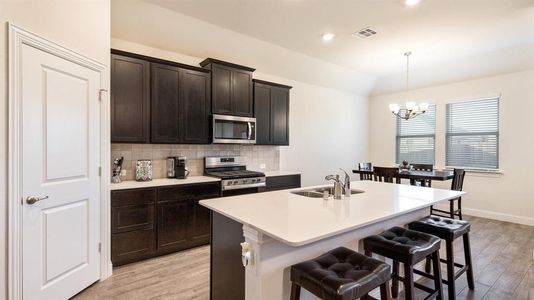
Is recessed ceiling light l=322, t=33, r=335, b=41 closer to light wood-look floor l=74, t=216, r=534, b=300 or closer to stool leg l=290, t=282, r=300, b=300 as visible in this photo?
light wood-look floor l=74, t=216, r=534, b=300

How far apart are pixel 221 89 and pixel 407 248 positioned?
3104 mm

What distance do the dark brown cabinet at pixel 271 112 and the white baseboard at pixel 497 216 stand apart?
3909 millimetres

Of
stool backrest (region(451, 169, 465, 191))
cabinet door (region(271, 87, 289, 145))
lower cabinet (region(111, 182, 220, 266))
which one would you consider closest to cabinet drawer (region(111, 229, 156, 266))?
lower cabinet (region(111, 182, 220, 266))

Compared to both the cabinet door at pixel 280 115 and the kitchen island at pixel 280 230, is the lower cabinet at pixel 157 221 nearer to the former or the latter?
the kitchen island at pixel 280 230

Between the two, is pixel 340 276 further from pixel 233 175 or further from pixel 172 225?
pixel 233 175

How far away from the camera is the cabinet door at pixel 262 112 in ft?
14.3

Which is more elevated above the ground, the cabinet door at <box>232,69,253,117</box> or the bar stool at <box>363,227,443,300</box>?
the cabinet door at <box>232,69,253,117</box>

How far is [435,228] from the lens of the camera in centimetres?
230

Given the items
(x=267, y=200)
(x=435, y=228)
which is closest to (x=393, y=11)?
(x=435, y=228)

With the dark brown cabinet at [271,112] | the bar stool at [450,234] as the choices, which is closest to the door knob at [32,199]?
the dark brown cabinet at [271,112]

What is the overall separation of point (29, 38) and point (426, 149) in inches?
264

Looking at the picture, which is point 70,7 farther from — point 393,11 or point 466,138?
point 466,138

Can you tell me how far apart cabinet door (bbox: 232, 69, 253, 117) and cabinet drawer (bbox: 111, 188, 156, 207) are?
67.8 inches

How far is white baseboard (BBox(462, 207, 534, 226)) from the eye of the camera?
Result: 14.8 feet
